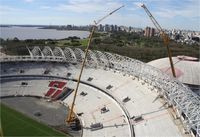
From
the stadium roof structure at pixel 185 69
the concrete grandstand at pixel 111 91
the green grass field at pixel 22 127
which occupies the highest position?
the stadium roof structure at pixel 185 69

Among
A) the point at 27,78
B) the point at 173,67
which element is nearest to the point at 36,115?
the point at 27,78

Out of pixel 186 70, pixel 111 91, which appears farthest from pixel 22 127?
pixel 186 70

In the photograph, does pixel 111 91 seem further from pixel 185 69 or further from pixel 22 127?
pixel 22 127

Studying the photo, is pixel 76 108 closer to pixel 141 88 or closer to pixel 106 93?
pixel 106 93

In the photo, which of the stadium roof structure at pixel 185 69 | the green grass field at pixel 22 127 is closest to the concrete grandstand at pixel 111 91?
the green grass field at pixel 22 127

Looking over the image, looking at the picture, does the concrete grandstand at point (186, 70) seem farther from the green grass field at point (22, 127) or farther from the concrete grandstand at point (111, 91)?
the green grass field at point (22, 127)
